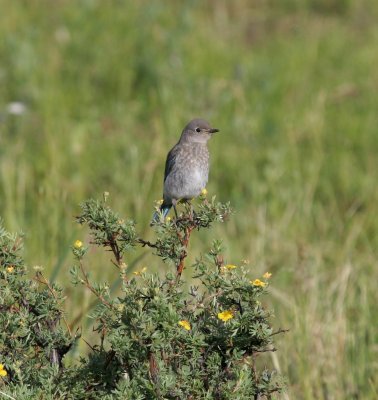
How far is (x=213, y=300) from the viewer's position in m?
2.92

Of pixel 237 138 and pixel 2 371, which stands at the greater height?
pixel 237 138

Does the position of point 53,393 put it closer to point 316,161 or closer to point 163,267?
point 163,267

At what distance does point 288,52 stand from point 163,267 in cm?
455

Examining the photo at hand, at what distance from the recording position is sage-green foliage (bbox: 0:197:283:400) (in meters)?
2.71

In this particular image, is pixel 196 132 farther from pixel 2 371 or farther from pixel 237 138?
pixel 2 371

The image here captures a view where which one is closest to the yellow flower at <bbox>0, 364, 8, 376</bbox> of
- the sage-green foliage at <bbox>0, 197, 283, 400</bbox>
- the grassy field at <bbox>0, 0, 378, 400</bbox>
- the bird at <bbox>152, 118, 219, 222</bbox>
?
the sage-green foliage at <bbox>0, 197, 283, 400</bbox>

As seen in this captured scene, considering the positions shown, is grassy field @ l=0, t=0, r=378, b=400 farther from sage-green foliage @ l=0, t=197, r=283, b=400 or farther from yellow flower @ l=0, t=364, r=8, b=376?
yellow flower @ l=0, t=364, r=8, b=376

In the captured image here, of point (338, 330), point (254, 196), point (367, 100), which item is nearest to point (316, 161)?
point (254, 196)

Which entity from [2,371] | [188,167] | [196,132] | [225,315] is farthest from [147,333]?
[196,132]

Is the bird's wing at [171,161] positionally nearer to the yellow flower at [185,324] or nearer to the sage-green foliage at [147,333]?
the sage-green foliage at [147,333]

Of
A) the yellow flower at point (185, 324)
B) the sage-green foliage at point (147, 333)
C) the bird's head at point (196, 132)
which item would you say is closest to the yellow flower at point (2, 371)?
the sage-green foliage at point (147, 333)

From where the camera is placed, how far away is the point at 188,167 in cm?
499

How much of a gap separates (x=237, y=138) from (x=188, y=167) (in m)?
2.72

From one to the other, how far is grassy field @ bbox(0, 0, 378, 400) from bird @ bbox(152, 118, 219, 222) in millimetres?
505
